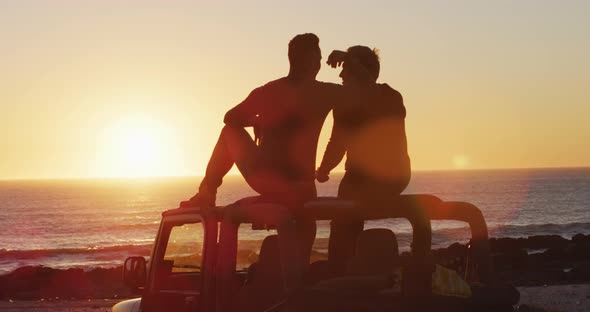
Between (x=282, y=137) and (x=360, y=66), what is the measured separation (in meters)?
1.02

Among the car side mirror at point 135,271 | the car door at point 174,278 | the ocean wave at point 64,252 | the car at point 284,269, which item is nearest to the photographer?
the car at point 284,269

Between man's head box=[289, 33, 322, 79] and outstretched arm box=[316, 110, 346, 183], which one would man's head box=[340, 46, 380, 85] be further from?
man's head box=[289, 33, 322, 79]

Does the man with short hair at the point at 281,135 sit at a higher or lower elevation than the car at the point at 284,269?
higher

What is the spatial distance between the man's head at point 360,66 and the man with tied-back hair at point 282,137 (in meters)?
0.43

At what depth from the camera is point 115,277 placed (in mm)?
33594

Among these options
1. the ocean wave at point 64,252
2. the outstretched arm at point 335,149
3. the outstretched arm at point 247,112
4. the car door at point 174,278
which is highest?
the outstretched arm at point 247,112

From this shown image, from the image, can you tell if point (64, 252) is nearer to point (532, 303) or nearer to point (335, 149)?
point (532, 303)

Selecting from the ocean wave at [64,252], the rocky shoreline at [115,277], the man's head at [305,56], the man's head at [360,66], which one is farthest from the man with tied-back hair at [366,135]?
the ocean wave at [64,252]

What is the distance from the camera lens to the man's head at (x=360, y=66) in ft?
22.0

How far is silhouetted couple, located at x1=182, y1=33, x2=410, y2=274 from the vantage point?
5.66m

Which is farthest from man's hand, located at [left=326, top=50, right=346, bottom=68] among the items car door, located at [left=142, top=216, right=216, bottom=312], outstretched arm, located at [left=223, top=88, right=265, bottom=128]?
car door, located at [left=142, top=216, right=216, bottom=312]

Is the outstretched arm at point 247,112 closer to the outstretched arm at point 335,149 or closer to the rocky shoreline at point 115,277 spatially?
the outstretched arm at point 335,149

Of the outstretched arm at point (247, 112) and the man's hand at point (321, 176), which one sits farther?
the man's hand at point (321, 176)

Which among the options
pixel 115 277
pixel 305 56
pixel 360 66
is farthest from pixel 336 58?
pixel 115 277
